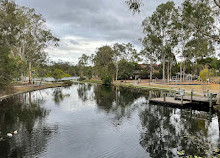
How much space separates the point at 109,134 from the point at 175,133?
588cm

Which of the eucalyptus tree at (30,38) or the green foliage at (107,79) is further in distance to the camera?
the green foliage at (107,79)

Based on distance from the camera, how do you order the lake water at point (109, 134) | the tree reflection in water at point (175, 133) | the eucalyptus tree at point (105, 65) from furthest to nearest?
the eucalyptus tree at point (105, 65) → the tree reflection in water at point (175, 133) → the lake water at point (109, 134)

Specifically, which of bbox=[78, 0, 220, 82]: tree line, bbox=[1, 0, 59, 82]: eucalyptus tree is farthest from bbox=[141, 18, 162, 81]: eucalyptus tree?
bbox=[1, 0, 59, 82]: eucalyptus tree

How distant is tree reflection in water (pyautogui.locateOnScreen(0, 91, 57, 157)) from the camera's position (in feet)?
41.7

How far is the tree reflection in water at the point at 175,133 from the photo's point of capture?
12.9m

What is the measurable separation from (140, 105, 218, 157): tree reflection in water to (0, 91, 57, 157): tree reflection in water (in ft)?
26.3

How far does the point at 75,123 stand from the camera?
771 inches

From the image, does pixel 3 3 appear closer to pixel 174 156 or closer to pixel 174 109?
pixel 174 109

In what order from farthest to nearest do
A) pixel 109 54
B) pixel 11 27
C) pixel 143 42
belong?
pixel 109 54 → pixel 143 42 → pixel 11 27

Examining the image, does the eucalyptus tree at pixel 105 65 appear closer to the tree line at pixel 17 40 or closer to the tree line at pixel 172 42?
the tree line at pixel 172 42

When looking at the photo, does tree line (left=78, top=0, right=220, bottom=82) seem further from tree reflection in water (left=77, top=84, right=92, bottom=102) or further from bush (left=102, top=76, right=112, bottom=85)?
tree reflection in water (left=77, top=84, right=92, bottom=102)

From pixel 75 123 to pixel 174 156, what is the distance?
1088 centimetres

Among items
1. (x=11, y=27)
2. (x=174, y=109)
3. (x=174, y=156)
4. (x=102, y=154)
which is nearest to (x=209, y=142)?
(x=174, y=156)

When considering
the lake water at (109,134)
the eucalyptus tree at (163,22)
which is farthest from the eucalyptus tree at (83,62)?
the lake water at (109,134)
